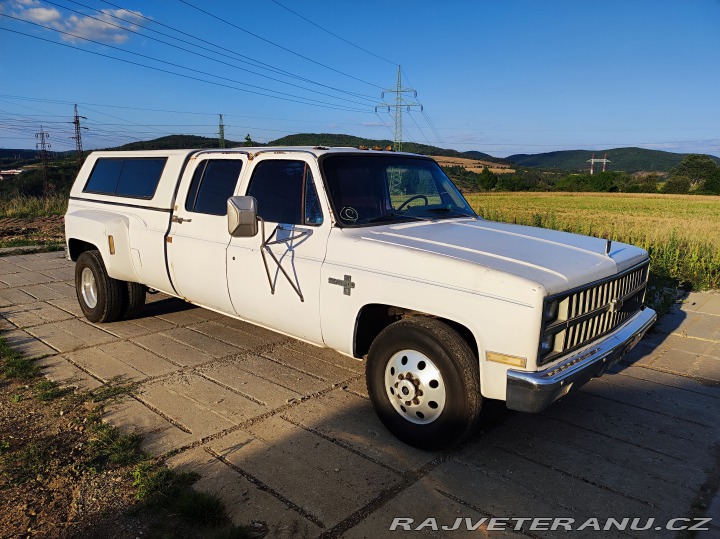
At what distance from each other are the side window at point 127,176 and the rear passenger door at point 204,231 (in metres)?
0.59

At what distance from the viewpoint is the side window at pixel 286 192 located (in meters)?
4.15

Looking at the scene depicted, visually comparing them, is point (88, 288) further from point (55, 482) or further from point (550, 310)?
point (550, 310)

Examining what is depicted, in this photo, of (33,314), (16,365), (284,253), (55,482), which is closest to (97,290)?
(33,314)

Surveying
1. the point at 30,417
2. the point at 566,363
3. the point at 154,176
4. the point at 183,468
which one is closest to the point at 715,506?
the point at 566,363

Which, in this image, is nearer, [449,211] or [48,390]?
[48,390]

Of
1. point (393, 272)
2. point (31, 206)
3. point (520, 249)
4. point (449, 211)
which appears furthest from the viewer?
point (31, 206)

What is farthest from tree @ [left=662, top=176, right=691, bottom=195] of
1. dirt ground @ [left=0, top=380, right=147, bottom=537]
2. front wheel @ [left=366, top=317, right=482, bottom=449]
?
dirt ground @ [left=0, top=380, right=147, bottom=537]

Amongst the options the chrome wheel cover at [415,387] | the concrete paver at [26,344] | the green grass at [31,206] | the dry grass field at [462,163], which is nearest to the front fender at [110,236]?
the concrete paver at [26,344]

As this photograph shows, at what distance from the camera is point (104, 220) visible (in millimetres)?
5922

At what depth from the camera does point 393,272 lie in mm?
3473

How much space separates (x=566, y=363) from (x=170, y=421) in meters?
2.72

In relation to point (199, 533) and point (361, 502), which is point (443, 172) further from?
point (199, 533)

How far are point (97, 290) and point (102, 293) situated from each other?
0.15 meters

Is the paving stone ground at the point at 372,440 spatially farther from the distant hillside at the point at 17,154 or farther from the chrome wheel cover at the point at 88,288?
the distant hillside at the point at 17,154
